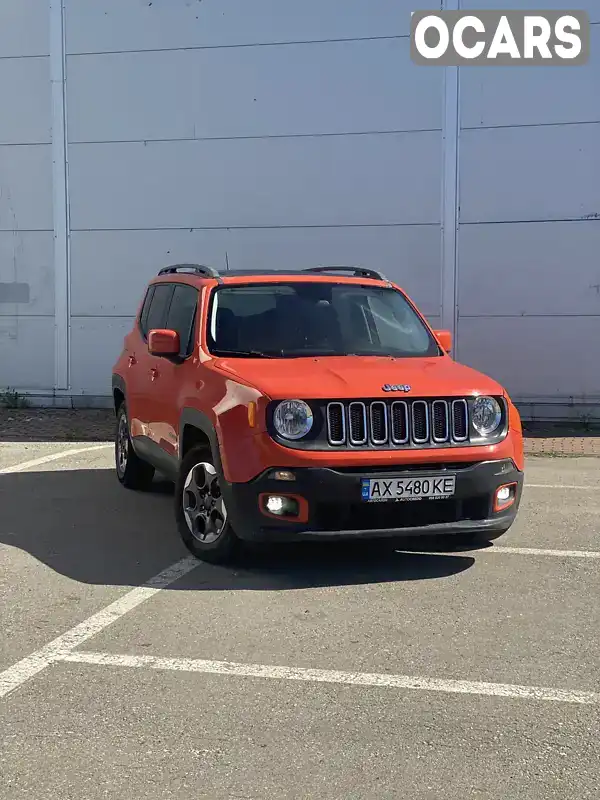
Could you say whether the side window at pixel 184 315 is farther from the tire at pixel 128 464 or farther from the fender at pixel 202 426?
the tire at pixel 128 464

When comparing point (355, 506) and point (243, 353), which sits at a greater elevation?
point (243, 353)

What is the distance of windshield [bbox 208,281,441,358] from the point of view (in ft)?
20.6

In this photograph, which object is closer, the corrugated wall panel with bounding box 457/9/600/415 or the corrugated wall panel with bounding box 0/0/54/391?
the corrugated wall panel with bounding box 457/9/600/415

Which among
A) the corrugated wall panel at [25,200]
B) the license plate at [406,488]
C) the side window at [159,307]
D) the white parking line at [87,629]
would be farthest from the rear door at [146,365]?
the corrugated wall panel at [25,200]

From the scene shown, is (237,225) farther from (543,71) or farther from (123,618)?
(123,618)

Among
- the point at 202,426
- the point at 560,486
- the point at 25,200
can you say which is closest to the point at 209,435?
the point at 202,426

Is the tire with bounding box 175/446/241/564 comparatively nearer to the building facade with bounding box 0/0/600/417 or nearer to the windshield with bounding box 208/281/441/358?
the windshield with bounding box 208/281/441/358

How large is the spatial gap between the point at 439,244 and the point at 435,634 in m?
9.26

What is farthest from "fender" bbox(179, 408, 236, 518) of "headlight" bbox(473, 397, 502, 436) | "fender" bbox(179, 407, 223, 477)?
"headlight" bbox(473, 397, 502, 436)

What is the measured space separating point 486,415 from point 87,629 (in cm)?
258

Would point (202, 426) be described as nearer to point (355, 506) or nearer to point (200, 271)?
point (355, 506)

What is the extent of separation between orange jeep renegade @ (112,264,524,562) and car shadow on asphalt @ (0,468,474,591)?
0.26 meters

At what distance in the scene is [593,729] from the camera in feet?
11.6

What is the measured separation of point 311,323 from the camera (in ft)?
21.3
